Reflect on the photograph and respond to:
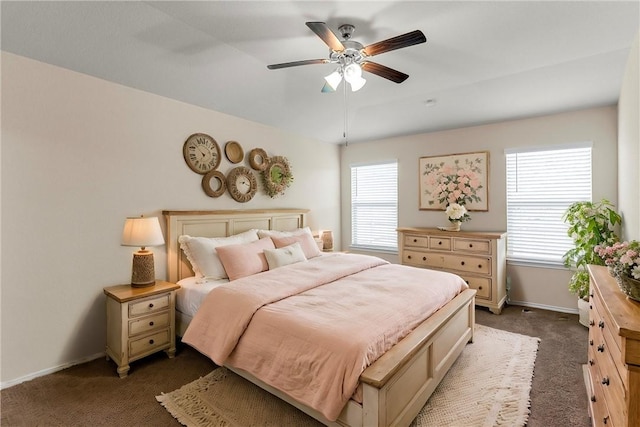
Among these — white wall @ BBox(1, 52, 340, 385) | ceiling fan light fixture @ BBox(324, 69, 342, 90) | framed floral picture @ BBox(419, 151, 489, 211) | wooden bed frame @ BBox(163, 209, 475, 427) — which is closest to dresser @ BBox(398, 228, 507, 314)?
framed floral picture @ BBox(419, 151, 489, 211)

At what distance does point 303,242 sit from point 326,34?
2.46 metres

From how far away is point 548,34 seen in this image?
237 centimetres

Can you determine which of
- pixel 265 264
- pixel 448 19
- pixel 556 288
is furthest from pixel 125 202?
pixel 556 288

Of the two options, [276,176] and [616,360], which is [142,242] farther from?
[616,360]

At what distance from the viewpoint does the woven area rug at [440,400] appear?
1.91 meters

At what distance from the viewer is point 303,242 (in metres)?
3.78

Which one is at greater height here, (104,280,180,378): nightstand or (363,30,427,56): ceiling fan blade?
(363,30,427,56): ceiling fan blade

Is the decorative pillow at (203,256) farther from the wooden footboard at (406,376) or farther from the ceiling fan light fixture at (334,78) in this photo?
the ceiling fan light fixture at (334,78)

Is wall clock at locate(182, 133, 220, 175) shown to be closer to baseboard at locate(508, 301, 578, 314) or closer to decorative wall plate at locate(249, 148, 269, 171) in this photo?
decorative wall plate at locate(249, 148, 269, 171)

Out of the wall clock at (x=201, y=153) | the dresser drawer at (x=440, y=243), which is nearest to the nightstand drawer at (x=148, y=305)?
the wall clock at (x=201, y=153)

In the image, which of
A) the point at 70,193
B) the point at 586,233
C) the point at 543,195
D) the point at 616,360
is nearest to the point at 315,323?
the point at 616,360

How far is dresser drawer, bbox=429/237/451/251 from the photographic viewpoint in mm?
4024

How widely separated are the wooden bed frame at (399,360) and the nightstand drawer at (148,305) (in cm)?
27

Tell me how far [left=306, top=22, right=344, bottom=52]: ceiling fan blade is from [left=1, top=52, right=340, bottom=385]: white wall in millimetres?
2052
